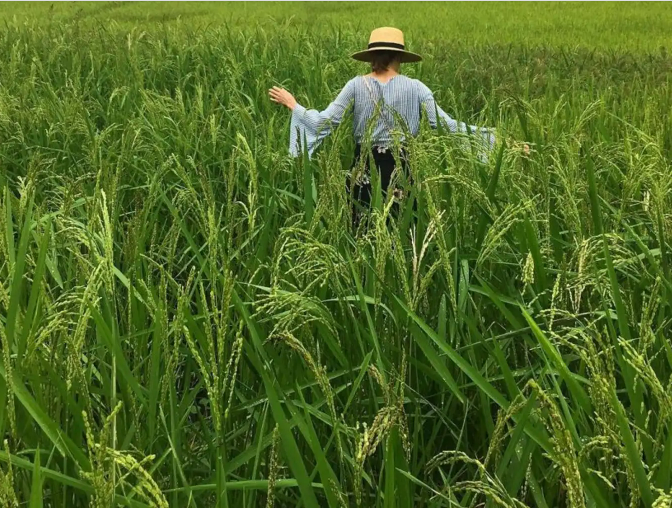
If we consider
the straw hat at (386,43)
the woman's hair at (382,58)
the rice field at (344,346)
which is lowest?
the rice field at (344,346)

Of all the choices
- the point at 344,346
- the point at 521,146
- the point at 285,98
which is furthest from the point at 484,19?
the point at 344,346

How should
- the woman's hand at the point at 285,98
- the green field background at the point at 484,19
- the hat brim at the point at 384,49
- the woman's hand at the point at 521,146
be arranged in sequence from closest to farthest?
the woman's hand at the point at 521,146 → the hat brim at the point at 384,49 → the woman's hand at the point at 285,98 → the green field background at the point at 484,19

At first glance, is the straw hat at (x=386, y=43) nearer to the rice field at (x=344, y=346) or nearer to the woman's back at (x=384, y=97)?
the woman's back at (x=384, y=97)

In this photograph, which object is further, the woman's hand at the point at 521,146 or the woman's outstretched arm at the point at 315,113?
the woman's outstretched arm at the point at 315,113

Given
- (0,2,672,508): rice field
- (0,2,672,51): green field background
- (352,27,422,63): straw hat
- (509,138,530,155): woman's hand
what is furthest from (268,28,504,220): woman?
(0,2,672,51): green field background

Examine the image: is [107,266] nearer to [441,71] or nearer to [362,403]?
[362,403]

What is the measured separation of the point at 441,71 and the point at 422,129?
3.54m

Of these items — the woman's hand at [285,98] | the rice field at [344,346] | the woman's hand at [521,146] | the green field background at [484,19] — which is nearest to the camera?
the rice field at [344,346]

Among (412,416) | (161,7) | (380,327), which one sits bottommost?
(412,416)

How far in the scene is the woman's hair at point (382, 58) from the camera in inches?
116

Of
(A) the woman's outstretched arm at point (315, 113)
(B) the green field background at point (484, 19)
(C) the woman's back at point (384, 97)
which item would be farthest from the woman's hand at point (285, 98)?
(B) the green field background at point (484, 19)

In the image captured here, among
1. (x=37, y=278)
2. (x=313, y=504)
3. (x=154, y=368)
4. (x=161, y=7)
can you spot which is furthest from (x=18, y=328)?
(x=161, y=7)

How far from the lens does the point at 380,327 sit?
1.21 m

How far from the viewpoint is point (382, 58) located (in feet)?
9.66
